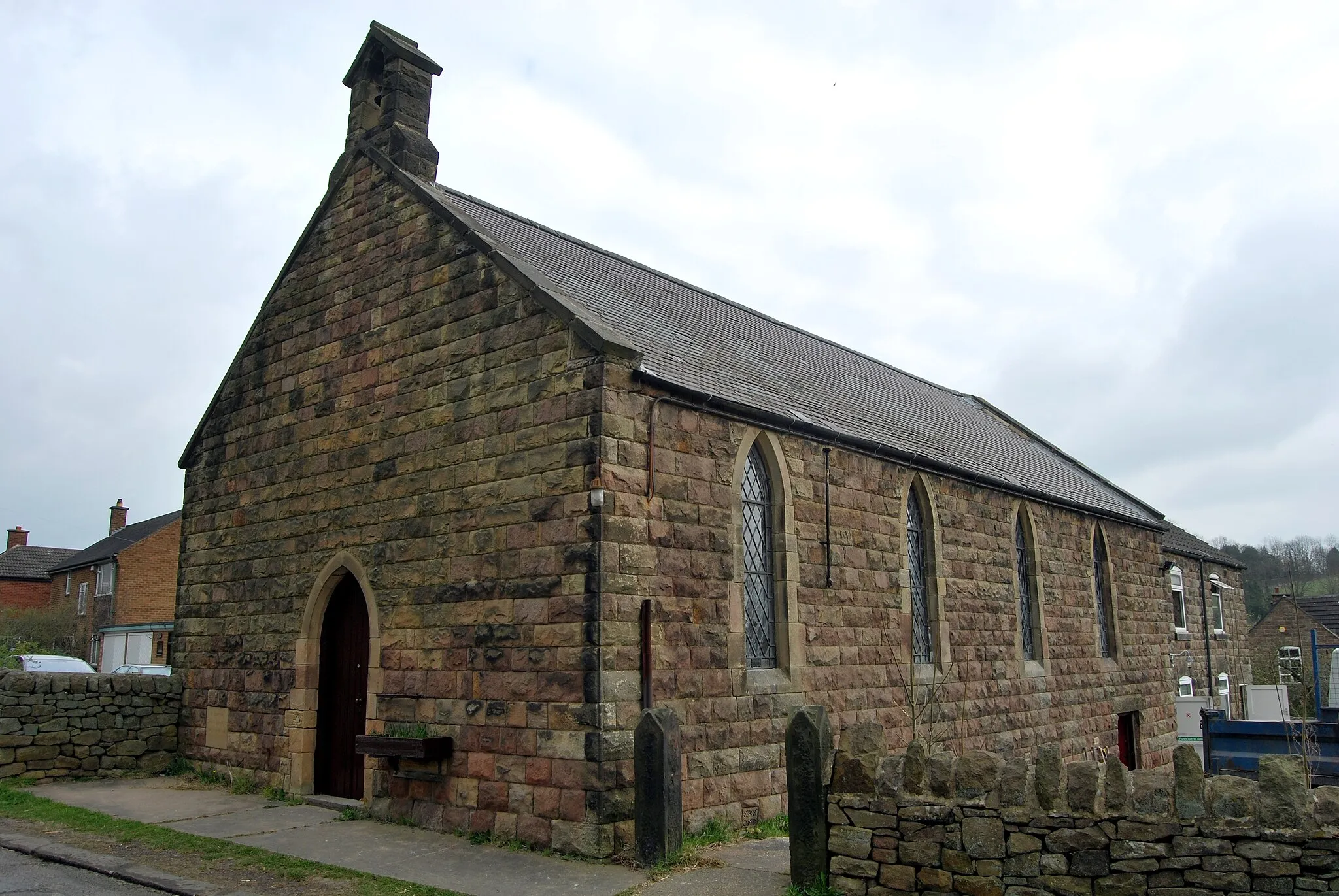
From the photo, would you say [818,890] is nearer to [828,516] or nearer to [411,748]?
[411,748]

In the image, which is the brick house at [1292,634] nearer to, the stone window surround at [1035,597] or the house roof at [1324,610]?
the house roof at [1324,610]

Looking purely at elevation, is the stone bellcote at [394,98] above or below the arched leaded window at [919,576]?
above

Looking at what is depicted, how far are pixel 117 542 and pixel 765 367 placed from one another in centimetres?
3689

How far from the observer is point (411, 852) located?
9.19 meters

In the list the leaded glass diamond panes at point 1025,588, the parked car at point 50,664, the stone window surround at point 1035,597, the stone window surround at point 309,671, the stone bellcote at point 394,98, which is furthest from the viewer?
the parked car at point 50,664

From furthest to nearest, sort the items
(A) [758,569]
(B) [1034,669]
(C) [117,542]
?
(C) [117,542] < (B) [1034,669] < (A) [758,569]

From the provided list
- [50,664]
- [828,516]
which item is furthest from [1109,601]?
[50,664]

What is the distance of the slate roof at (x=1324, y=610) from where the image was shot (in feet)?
151

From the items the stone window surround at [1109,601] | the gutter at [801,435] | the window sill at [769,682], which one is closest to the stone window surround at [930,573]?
the gutter at [801,435]

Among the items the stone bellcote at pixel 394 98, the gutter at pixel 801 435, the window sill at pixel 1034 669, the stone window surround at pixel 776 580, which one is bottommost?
the window sill at pixel 1034 669

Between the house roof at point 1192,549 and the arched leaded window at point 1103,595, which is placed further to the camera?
the house roof at point 1192,549

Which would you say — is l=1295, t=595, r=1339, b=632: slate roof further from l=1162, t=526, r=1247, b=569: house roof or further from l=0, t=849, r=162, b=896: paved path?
l=0, t=849, r=162, b=896: paved path

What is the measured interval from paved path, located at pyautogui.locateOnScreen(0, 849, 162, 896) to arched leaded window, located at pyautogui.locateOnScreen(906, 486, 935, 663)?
9774 millimetres

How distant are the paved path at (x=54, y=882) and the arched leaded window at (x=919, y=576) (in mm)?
9774
